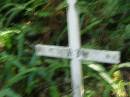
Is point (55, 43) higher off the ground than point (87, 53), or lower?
higher

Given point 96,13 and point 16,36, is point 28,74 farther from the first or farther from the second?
point 96,13

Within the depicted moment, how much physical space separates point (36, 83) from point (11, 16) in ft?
3.32

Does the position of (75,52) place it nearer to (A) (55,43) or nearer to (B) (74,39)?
(B) (74,39)

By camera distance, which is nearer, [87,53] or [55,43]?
[87,53]

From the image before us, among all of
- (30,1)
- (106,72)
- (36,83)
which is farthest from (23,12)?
(106,72)

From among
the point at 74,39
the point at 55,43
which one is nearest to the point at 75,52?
the point at 74,39

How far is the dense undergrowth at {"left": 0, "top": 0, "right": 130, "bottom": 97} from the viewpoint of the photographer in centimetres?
279

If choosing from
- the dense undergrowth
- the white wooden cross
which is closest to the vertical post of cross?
the white wooden cross

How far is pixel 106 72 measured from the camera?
2795mm

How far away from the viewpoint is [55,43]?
10.8 feet

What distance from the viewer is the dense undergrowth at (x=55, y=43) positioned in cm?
279

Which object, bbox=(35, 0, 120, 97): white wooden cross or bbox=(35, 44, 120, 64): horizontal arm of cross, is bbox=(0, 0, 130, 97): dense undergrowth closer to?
bbox=(35, 0, 120, 97): white wooden cross

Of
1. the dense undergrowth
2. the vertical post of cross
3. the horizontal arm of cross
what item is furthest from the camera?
the dense undergrowth

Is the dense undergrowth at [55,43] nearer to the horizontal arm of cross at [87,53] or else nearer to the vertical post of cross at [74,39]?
the vertical post of cross at [74,39]
